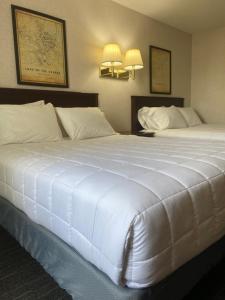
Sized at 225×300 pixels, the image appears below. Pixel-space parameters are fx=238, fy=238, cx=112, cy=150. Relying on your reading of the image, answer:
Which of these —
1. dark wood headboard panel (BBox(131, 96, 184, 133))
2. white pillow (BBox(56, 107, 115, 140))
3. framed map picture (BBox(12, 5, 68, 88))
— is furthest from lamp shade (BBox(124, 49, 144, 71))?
white pillow (BBox(56, 107, 115, 140))

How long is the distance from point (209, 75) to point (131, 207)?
389 cm

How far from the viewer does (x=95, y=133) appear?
7.55 ft

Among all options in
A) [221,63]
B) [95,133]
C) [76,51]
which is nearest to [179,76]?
[221,63]

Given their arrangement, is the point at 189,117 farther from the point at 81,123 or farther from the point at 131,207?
the point at 131,207

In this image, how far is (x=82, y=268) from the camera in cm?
87

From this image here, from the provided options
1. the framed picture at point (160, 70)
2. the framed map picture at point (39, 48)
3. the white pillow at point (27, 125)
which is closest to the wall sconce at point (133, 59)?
the framed picture at point (160, 70)

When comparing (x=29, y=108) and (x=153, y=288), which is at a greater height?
(x=29, y=108)

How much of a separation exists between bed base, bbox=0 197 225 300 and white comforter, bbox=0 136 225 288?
4 centimetres

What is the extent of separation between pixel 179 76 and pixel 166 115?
1191 mm

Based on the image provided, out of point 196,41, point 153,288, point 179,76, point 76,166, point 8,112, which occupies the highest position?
point 196,41

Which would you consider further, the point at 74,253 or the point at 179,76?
the point at 179,76

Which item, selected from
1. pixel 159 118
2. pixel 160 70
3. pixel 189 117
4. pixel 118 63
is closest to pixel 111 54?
pixel 118 63

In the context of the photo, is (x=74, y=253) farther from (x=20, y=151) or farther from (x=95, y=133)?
(x=95, y=133)

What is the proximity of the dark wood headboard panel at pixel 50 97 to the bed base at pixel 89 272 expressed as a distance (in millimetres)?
1292
